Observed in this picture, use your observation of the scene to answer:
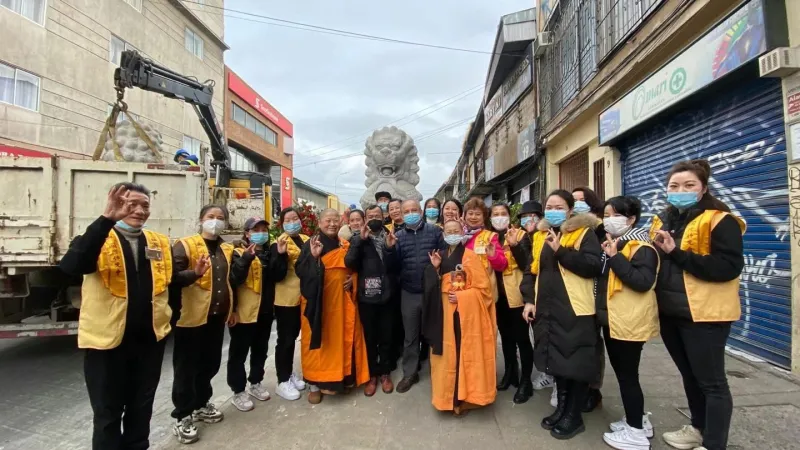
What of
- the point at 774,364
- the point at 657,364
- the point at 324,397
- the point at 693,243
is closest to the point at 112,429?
the point at 324,397

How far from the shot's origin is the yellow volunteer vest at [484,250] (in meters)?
3.06

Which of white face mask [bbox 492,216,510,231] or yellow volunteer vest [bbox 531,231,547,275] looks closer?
yellow volunteer vest [bbox 531,231,547,275]

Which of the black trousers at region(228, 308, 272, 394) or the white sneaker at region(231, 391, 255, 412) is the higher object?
the black trousers at region(228, 308, 272, 394)

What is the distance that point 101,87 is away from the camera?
42.3 feet

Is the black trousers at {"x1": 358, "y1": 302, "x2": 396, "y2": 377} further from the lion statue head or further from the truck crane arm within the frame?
the truck crane arm

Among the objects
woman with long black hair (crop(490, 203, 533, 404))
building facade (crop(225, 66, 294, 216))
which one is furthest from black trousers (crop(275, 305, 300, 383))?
building facade (crop(225, 66, 294, 216))

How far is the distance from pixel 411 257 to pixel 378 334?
2.60ft

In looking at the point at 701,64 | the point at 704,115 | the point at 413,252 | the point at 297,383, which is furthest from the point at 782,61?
the point at 297,383

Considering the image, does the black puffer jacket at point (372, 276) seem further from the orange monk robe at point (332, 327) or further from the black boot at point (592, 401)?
the black boot at point (592, 401)

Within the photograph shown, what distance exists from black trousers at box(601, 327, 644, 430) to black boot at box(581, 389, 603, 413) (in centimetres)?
48

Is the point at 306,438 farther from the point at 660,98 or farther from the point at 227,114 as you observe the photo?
the point at 227,114

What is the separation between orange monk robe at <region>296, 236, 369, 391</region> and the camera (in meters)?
3.27

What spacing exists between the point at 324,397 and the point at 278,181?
84.7 feet

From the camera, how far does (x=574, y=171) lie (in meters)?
9.09
